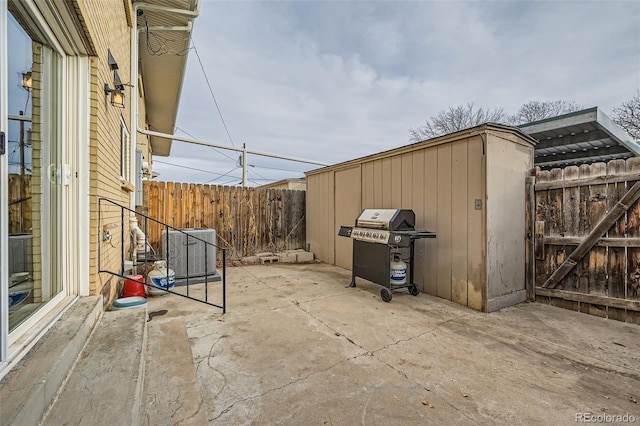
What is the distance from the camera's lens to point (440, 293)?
4.10 meters

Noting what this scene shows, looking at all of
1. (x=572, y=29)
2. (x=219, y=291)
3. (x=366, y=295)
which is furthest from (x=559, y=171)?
(x=219, y=291)

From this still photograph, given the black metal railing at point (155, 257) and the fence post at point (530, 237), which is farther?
the fence post at point (530, 237)

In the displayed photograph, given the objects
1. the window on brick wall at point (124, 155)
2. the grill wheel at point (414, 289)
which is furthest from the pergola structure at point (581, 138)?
the window on brick wall at point (124, 155)

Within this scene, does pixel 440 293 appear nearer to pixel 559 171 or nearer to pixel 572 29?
pixel 559 171

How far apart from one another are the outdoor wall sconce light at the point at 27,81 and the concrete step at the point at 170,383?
1.99 m

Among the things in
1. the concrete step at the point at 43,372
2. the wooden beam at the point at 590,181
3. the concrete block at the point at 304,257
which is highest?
the wooden beam at the point at 590,181

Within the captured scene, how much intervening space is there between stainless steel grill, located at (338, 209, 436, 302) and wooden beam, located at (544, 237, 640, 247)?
156 centimetres

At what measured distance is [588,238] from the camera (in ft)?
11.4

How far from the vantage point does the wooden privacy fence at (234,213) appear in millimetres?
6133

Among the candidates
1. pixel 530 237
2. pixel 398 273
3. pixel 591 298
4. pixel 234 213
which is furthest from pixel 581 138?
pixel 234 213

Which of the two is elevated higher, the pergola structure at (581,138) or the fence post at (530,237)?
the pergola structure at (581,138)

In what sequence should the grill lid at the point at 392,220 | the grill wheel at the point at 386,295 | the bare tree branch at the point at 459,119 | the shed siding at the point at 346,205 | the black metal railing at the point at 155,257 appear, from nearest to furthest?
the black metal railing at the point at 155,257 < the grill wheel at the point at 386,295 < the grill lid at the point at 392,220 < the shed siding at the point at 346,205 < the bare tree branch at the point at 459,119

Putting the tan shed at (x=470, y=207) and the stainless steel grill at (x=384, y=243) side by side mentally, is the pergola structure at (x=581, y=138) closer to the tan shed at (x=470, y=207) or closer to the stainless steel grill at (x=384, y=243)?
the tan shed at (x=470, y=207)

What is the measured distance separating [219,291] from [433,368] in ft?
10.6
